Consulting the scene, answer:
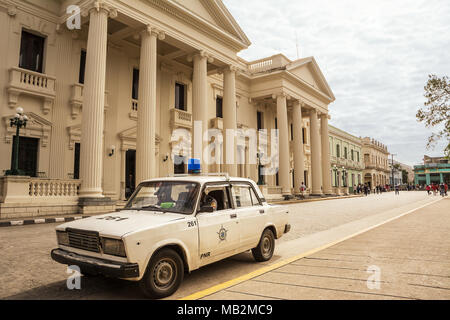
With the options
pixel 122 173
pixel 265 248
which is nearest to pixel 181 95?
pixel 122 173

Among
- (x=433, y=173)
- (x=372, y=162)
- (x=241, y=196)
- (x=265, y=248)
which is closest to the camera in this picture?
(x=241, y=196)

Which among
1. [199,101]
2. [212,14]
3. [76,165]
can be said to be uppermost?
[212,14]

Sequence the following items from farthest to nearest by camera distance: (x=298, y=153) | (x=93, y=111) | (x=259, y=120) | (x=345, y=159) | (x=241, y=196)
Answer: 1. (x=345, y=159)
2. (x=259, y=120)
3. (x=298, y=153)
4. (x=93, y=111)
5. (x=241, y=196)

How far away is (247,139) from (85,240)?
2519 centimetres

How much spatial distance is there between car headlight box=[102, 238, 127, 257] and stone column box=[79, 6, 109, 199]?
10.3 metres

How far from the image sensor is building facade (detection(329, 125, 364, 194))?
1945 inches

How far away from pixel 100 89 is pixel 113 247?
11.8 metres

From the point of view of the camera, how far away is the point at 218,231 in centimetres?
467

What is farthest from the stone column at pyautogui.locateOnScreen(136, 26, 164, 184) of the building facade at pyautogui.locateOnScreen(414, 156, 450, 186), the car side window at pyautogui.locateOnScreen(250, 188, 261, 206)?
the building facade at pyautogui.locateOnScreen(414, 156, 450, 186)

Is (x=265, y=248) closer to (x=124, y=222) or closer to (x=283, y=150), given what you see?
(x=124, y=222)

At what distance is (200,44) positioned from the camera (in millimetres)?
19141

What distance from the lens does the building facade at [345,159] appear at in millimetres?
49406
